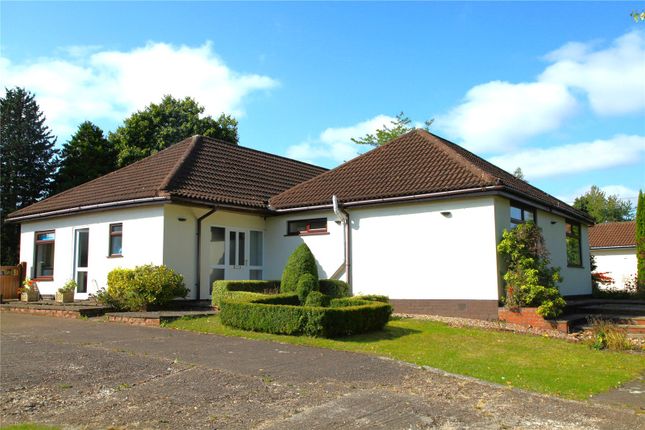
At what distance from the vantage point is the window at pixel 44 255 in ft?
66.4

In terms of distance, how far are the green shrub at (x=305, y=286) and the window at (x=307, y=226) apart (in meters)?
3.14

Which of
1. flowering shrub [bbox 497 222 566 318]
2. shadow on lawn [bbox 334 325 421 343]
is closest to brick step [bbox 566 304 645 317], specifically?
flowering shrub [bbox 497 222 566 318]

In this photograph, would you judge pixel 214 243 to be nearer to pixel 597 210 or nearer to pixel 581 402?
pixel 581 402

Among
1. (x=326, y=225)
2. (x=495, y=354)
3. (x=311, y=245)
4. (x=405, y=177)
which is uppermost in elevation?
(x=405, y=177)

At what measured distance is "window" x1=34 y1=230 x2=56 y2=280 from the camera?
20250 mm

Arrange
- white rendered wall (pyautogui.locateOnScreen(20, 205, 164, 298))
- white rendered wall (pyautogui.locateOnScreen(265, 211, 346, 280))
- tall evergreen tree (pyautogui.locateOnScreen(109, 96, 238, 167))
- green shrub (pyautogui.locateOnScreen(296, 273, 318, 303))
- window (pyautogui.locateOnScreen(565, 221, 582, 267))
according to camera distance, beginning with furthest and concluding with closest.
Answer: tall evergreen tree (pyautogui.locateOnScreen(109, 96, 238, 167))
window (pyautogui.locateOnScreen(565, 221, 582, 267))
white rendered wall (pyautogui.locateOnScreen(265, 211, 346, 280))
white rendered wall (pyautogui.locateOnScreen(20, 205, 164, 298))
green shrub (pyautogui.locateOnScreen(296, 273, 318, 303))

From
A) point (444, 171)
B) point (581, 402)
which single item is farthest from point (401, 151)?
point (581, 402)

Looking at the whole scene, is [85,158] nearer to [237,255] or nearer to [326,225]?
[237,255]

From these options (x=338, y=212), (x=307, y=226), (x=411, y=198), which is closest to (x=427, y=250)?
(x=411, y=198)

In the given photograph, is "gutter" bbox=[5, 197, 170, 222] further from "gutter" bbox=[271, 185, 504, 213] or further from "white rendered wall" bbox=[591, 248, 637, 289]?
"white rendered wall" bbox=[591, 248, 637, 289]

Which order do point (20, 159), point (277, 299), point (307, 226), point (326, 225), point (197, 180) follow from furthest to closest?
1. point (20, 159)
2. point (307, 226)
3. point (197, 180)
4. point (326, 225)
5. point (277, 299)

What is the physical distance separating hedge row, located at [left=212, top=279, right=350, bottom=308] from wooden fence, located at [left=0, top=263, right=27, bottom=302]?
9904 millimetres

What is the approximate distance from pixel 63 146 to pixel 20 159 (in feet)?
8.87

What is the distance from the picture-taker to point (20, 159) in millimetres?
34625
